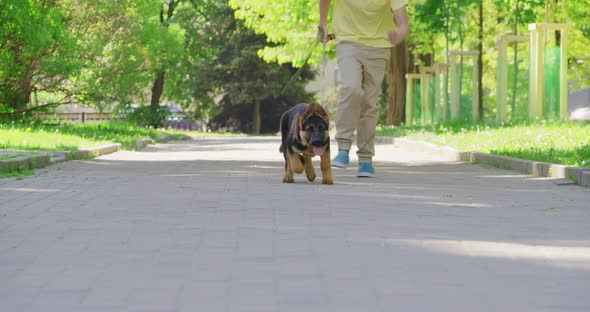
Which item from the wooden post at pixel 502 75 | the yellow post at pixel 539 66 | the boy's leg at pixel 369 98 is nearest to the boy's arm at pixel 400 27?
the boy's leg at pixel 369 98

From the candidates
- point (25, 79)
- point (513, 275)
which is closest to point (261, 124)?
point (25, 79)

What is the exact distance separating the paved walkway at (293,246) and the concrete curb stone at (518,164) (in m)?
0.37

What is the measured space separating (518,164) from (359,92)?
9.43 feet

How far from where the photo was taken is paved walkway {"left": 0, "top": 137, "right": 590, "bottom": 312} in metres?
5.52

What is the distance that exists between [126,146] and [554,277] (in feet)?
63.8

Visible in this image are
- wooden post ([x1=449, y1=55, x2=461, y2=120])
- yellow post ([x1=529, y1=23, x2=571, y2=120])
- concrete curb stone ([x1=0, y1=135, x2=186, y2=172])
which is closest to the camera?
concrete curb stone ([x1=0, y1=135, x2=186, y2=172])

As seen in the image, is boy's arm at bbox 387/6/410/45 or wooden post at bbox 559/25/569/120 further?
wooden post at bbox 559/25/569/120

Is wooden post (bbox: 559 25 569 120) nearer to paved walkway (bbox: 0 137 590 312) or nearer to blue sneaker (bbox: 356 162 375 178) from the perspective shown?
blue sneaker (bbox: 356 162 375 178)

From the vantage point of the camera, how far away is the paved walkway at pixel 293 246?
18.1 feet

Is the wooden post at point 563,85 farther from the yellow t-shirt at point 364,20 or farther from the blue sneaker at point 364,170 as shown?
the yellow t-shirt at point 364,20

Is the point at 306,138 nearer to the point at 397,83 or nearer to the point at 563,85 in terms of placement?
the point at 563,85

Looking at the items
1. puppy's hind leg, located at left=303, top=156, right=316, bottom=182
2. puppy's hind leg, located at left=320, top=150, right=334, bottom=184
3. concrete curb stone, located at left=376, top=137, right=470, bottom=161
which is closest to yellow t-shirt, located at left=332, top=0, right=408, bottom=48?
puppy's hind leg, located at left=303, top=156, right=316, bottom=182

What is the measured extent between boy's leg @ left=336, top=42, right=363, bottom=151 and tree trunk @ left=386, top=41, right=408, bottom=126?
28410mm

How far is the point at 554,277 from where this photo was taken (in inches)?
239
